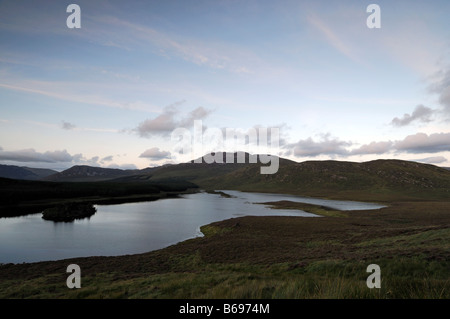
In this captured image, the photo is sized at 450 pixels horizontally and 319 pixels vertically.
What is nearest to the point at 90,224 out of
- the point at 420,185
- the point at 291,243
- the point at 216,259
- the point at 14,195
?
the point at 216,259

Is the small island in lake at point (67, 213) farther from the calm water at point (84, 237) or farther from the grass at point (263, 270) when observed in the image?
the grass at point (263, 270)

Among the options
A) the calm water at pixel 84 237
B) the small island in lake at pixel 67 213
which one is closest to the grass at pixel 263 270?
the calm water at pixel 84 237

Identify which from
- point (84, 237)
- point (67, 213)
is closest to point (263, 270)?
point (84, 237)

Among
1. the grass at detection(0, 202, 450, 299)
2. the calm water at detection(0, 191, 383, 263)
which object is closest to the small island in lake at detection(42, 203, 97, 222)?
the calm water at detection(0, 191, 383, 263)

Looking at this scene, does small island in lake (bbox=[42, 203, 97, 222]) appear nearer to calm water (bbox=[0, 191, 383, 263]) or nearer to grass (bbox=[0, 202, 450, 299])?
calm water (bbox=[0, 191, 383, 263])
